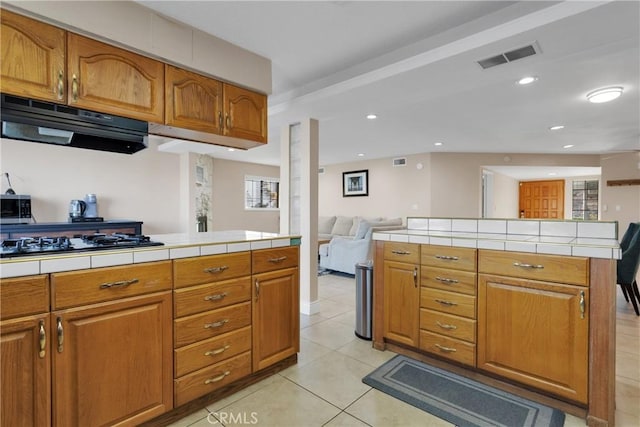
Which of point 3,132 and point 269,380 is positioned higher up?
point 3,132

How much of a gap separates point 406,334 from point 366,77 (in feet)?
6.64

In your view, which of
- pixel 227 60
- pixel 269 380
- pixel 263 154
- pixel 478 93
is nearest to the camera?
pixel 269 380

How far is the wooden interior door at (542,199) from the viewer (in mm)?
10298

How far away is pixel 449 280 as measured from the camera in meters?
2.14

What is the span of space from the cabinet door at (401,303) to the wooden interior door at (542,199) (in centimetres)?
1037

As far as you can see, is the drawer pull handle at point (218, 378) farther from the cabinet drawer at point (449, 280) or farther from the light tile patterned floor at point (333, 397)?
the cabinet drawer at point (449, 280)

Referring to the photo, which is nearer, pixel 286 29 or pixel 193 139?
pixel 286 29

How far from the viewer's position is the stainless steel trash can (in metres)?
2.74

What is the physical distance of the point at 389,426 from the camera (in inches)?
65.4

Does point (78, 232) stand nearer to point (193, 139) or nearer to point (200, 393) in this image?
point (193, 139)

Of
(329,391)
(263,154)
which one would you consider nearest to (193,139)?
(329,391)

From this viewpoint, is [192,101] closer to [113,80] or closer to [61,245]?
[113,80]

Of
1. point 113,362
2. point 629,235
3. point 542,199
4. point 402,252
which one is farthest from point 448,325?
point 542,199

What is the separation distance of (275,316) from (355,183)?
6.15 m
